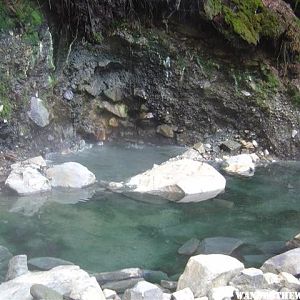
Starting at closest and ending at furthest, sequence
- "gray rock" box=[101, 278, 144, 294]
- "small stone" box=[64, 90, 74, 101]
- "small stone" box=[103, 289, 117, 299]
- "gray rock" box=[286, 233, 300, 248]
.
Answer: "small stone" box=[103, 289, 117, 299] → "gray rock" box=[101, 278, 144, 294] → "gray rock" box=[286, 233, 300, 248] → "small stone" box=[64, 90, 74, 101]

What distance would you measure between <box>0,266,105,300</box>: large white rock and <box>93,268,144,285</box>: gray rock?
0.21 meters

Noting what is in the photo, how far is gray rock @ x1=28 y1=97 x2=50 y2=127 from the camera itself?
23.2ft

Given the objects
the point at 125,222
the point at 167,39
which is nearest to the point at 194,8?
the point at 167,39

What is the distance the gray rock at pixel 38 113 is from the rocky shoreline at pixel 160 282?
3623mm

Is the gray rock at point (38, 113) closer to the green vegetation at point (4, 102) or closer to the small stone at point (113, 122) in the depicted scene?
the green vegetation at point (4, 102)

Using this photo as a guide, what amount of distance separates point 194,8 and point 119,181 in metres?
3.54

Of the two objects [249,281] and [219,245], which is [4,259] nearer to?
[219,245]

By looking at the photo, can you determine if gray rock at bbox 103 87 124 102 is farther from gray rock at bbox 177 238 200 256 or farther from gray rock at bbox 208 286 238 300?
gray rock at bbox 208 286 238 300

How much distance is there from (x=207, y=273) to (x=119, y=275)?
765 mm

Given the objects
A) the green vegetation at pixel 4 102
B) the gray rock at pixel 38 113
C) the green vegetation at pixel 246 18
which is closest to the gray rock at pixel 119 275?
the green vegetation at pixel 4 102

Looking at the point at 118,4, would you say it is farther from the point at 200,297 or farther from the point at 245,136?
the point at 200,297

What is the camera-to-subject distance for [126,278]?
12.1ft

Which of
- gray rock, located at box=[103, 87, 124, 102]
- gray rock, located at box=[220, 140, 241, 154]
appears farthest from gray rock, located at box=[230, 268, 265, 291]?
gray rock, located at box=[103, 87, 124, 102]

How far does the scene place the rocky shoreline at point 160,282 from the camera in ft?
10.2
